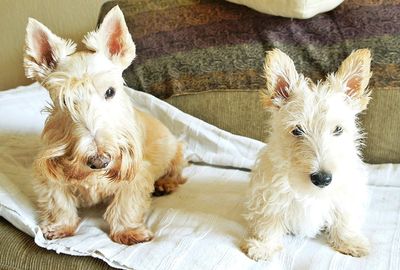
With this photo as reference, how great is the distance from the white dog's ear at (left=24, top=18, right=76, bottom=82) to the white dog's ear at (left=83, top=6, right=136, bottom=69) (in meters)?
0.09

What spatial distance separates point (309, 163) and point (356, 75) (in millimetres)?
Answer: 333

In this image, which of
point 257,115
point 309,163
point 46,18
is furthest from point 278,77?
point 46,18

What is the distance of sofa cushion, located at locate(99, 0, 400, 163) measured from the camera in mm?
1982

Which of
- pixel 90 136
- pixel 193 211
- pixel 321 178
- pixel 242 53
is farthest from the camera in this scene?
pixel 242 53

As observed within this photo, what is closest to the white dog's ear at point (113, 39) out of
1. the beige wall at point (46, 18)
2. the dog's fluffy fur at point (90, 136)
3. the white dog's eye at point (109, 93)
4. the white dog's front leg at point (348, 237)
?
the dog's fluffy fur at point (90, 136)

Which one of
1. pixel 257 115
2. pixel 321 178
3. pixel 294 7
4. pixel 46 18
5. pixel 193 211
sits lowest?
pixel 193 211

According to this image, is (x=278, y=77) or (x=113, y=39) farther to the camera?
(x=113, y=39)

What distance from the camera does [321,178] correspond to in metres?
1.34

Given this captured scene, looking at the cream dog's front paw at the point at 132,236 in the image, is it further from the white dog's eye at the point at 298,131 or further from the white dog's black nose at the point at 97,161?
the white dog's eye at the point at 298,131

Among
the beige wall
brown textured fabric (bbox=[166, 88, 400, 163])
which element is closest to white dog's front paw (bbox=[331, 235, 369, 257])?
A: brown textured fabric (bbox=[166, 88, 400, 163])

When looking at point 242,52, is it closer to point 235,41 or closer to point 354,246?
point 235,41

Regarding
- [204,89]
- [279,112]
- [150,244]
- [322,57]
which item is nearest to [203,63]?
[204,89]

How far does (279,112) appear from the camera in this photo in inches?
59.3

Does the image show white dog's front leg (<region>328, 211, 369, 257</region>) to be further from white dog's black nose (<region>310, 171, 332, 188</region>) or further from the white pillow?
the white pillow
